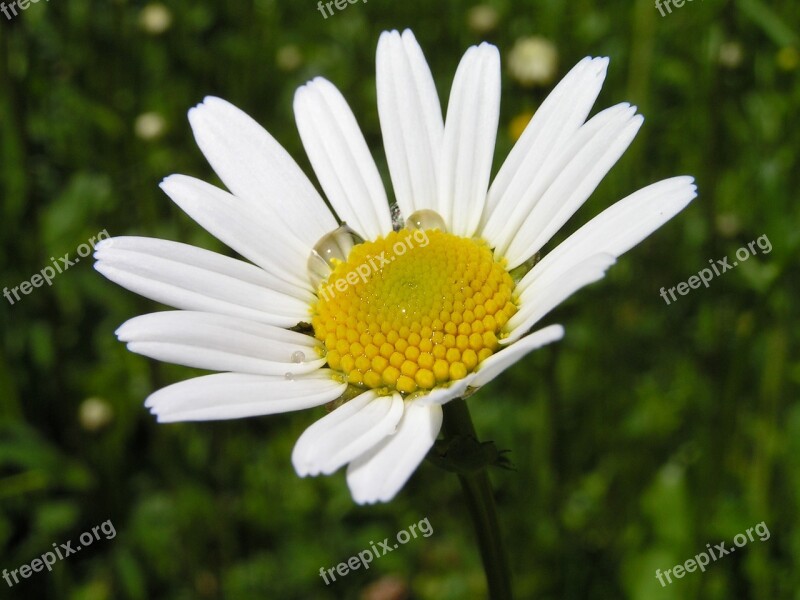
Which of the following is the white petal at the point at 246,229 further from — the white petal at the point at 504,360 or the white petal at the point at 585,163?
the white petal at the point at 504,360

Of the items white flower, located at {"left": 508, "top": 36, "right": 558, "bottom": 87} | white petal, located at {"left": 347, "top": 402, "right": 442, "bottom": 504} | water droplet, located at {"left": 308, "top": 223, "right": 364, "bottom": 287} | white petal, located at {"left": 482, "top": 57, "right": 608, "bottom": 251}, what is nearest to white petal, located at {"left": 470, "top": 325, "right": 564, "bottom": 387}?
white petal, located at {"left": 347, "top": 402, "right": 442, "bottom": 504}

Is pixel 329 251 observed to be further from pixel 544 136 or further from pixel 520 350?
pixel 520 350

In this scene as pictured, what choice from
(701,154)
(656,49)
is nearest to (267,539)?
(701,154)

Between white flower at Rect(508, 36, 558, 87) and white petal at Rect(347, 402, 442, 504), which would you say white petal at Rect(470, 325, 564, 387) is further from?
white flower at Rect(508, 36, 558, 87)

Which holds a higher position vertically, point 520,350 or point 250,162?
point 250,162

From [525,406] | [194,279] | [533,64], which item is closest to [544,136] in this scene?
[194,279]

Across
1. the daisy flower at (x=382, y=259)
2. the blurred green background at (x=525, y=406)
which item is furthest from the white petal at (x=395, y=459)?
the blurred green background at (x=525, y=406)
